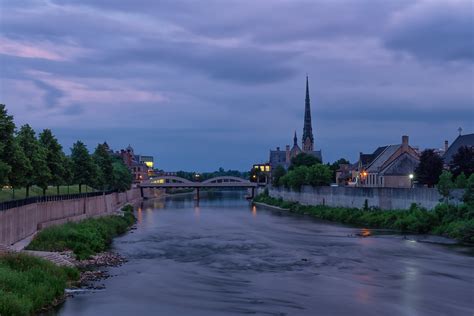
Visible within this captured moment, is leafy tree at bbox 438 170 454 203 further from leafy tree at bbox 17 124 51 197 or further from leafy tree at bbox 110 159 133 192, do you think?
leafy tree at bbox 110 159 133 192

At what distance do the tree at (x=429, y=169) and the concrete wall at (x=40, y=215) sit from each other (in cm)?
4069

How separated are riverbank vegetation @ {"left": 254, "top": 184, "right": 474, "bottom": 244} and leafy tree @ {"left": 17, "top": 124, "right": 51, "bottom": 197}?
3569 cm

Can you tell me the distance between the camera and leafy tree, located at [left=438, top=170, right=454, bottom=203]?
57.1 metres

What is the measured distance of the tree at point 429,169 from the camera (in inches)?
2972

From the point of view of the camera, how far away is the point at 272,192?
468 ft

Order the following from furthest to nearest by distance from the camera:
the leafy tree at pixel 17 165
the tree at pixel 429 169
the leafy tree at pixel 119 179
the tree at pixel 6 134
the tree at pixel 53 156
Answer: the leafy tree at pixel 119 179 < the tree at pixel 429 169 < the tree at pixel 53 156 < the leafy tree at pixel 17 165 < the tree at pixel 6 134

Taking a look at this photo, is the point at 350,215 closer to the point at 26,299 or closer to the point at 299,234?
the point at 299,234

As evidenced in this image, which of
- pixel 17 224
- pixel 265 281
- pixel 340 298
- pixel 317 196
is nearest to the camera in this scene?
pixel 340 298

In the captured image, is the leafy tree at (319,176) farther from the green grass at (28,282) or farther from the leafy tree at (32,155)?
the green grass at (28,282)

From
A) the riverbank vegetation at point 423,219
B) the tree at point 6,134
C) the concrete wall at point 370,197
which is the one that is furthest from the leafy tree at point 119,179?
the tree at point 6,134

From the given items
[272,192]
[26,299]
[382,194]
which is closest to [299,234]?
[382,194]

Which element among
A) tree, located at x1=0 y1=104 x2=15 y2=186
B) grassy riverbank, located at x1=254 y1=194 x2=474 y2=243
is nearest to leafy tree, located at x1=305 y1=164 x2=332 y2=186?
grassy riverbank, located at x1=254 y1=194 x2=474 y2=243

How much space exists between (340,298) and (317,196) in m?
70.2

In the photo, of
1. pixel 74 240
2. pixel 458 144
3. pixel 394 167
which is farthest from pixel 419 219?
pixel 458 144
